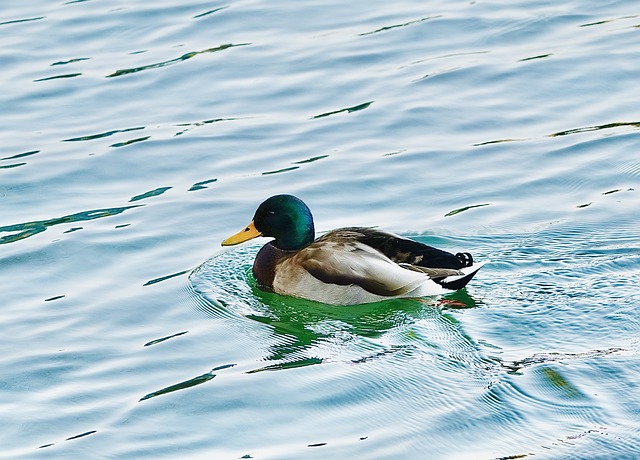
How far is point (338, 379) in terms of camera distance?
25.3 feet

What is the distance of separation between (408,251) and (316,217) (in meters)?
1.51

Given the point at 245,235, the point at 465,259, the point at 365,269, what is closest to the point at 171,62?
the point at 245,235

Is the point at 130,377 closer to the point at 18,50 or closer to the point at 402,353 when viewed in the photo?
the point at 402,353

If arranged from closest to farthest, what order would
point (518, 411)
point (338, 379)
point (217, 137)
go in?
point (518, 411), point (338, 379), point (217, 137)

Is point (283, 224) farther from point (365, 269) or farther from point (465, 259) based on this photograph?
point (465, 259)

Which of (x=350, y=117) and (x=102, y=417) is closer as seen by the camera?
(x=102, y=417)

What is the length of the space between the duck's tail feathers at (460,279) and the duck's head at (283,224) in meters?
1.14

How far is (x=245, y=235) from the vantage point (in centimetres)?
975

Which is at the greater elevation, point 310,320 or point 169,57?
point 169,57

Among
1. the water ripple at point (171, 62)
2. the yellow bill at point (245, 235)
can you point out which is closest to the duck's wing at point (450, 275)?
the yellow bill at point (245, 235)

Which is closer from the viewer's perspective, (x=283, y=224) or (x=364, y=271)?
(x=364, y=271)

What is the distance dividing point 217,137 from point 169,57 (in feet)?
7.45

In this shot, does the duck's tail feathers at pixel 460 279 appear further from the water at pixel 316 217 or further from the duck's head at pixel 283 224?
the duck's head at pixel 283 224

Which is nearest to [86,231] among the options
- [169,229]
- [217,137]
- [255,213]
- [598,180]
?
[169,229]
